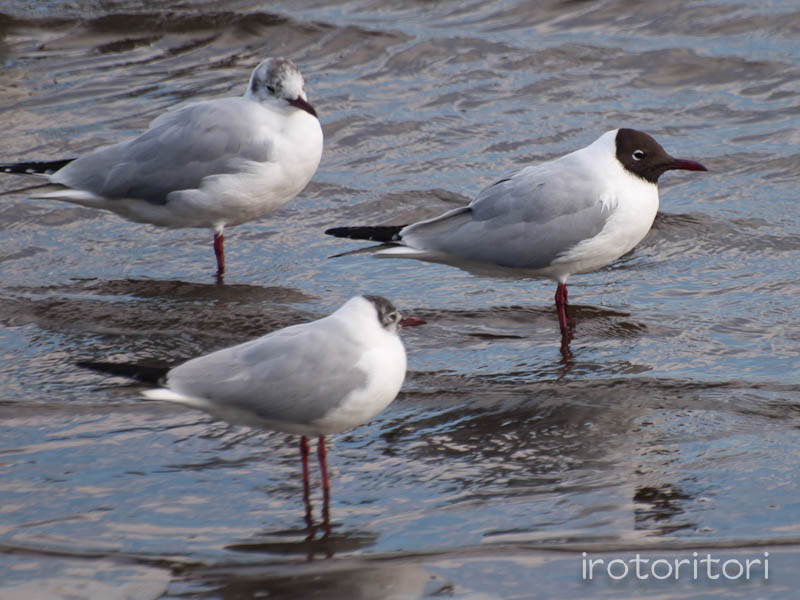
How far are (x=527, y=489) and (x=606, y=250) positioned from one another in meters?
2.17

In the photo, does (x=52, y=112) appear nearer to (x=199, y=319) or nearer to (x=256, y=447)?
(x=199, y=319)

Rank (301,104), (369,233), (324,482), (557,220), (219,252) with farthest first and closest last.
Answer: (219,252)
(301,104)
(369,233)
(557,220)
(324,482)

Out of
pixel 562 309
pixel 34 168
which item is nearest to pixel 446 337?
pixel 562 309

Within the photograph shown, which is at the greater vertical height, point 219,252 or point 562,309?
point 219,252

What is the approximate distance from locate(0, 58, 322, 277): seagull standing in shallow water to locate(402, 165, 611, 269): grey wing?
3.73 ft

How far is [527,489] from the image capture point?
179 inches

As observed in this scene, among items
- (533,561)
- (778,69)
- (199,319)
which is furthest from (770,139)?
(533,561)

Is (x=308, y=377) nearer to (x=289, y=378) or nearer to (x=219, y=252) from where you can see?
(x=289, y=378)

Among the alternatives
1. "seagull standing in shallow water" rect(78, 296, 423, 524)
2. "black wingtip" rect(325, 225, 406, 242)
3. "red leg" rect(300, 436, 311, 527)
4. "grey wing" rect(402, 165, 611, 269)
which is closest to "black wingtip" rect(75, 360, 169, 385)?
"seagull standing in shallow water" rect(78, 296, 423, 524)

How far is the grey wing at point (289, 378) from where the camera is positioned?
14.3 ft

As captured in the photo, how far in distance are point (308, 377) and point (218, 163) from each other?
10.1 feet

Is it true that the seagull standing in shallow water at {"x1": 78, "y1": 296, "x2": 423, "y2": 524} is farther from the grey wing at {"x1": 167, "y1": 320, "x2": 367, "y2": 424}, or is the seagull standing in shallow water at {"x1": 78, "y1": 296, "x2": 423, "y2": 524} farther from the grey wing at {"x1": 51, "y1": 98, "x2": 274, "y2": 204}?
the grey wing at {"x1": 51, "y1": 98, "x2": 274, "y2": 204}

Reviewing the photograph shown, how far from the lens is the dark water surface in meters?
4.07

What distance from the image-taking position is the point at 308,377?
439 centimetres
